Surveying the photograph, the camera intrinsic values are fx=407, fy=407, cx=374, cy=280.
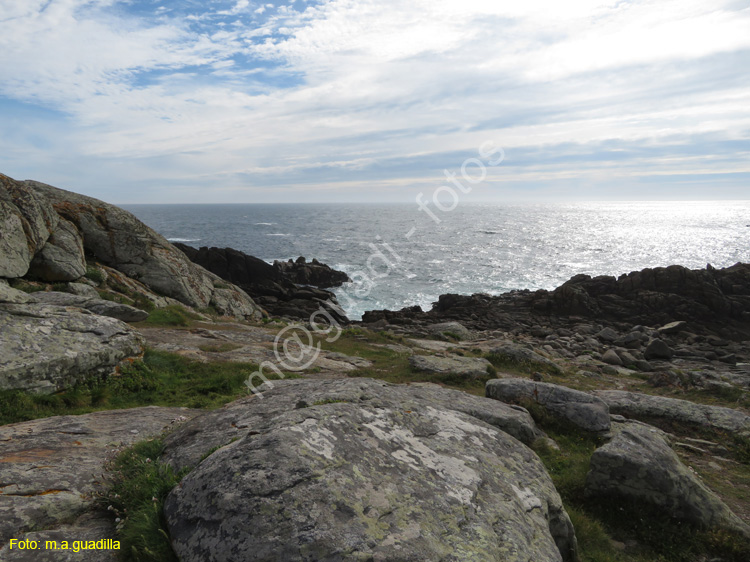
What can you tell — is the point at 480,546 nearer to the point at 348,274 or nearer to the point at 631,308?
the point at 631,308

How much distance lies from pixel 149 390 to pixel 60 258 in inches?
520

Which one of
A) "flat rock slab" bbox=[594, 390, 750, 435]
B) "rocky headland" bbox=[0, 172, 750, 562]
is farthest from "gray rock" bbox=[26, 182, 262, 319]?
"flat rock slab" bbox=[594, 390, 750, 435]

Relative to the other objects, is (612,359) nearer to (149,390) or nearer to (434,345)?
(434,345)

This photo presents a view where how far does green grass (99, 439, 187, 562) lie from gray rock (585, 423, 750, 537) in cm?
802

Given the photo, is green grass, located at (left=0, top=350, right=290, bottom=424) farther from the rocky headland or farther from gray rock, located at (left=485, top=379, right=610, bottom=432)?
gray rock, located at (left=485, top=379, right=610, bottom=432)

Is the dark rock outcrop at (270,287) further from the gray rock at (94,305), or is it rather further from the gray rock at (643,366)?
the gray rock at (643,366)

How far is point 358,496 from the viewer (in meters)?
4.43

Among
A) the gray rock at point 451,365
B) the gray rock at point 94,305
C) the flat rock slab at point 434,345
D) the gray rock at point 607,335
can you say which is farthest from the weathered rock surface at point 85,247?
the gray rock at point 607,335

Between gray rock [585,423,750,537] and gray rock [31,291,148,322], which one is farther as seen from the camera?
gray rock [31,291,148,322]

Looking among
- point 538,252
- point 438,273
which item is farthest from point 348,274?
point 538,252

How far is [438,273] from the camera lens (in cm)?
7281

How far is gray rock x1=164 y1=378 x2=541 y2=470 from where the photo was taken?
5.70m

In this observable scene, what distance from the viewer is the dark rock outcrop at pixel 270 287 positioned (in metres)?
44.7

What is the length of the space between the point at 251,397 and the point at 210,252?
53419mm
